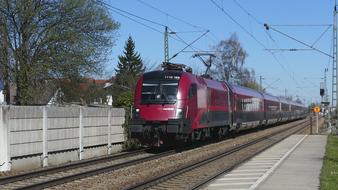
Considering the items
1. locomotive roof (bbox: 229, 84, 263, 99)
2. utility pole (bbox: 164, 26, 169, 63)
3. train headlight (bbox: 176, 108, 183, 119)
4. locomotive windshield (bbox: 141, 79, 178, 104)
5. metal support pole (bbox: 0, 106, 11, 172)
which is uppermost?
utility pole (bbox: 164, 26, 169, 63)

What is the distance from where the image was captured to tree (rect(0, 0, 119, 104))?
1334 inches

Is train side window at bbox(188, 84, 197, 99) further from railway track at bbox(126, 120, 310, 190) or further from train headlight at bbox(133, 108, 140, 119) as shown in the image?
railway track at bbox(126, 120, 310, 190)

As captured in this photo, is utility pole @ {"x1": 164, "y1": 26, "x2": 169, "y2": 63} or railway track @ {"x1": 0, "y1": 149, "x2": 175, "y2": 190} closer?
railway track @ {"x1": 0, "y1": 149, "x2": 175, "y2": 190}

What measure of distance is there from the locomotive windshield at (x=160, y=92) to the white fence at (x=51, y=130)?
1.49m

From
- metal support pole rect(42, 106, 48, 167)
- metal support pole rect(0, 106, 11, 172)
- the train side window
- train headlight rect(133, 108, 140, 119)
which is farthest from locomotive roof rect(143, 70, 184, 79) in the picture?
metal support pole rect(0, 106, 11, 172)

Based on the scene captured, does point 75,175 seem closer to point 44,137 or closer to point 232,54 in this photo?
point 44,137

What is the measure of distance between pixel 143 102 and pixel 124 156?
8.48 ft

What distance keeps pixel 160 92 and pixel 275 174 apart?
8.28 meters

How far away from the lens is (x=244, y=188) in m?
13.0

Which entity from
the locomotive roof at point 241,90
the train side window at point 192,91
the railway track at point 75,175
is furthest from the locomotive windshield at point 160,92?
the locomotive roof at point 241,90

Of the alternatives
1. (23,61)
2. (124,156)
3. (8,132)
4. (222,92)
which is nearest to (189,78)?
(124,156)

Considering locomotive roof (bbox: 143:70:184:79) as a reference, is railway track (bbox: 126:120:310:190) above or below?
below

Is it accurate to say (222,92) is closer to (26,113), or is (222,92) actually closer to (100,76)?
(100,76)

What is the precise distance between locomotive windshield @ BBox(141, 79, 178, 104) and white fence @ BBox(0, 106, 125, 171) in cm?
149
